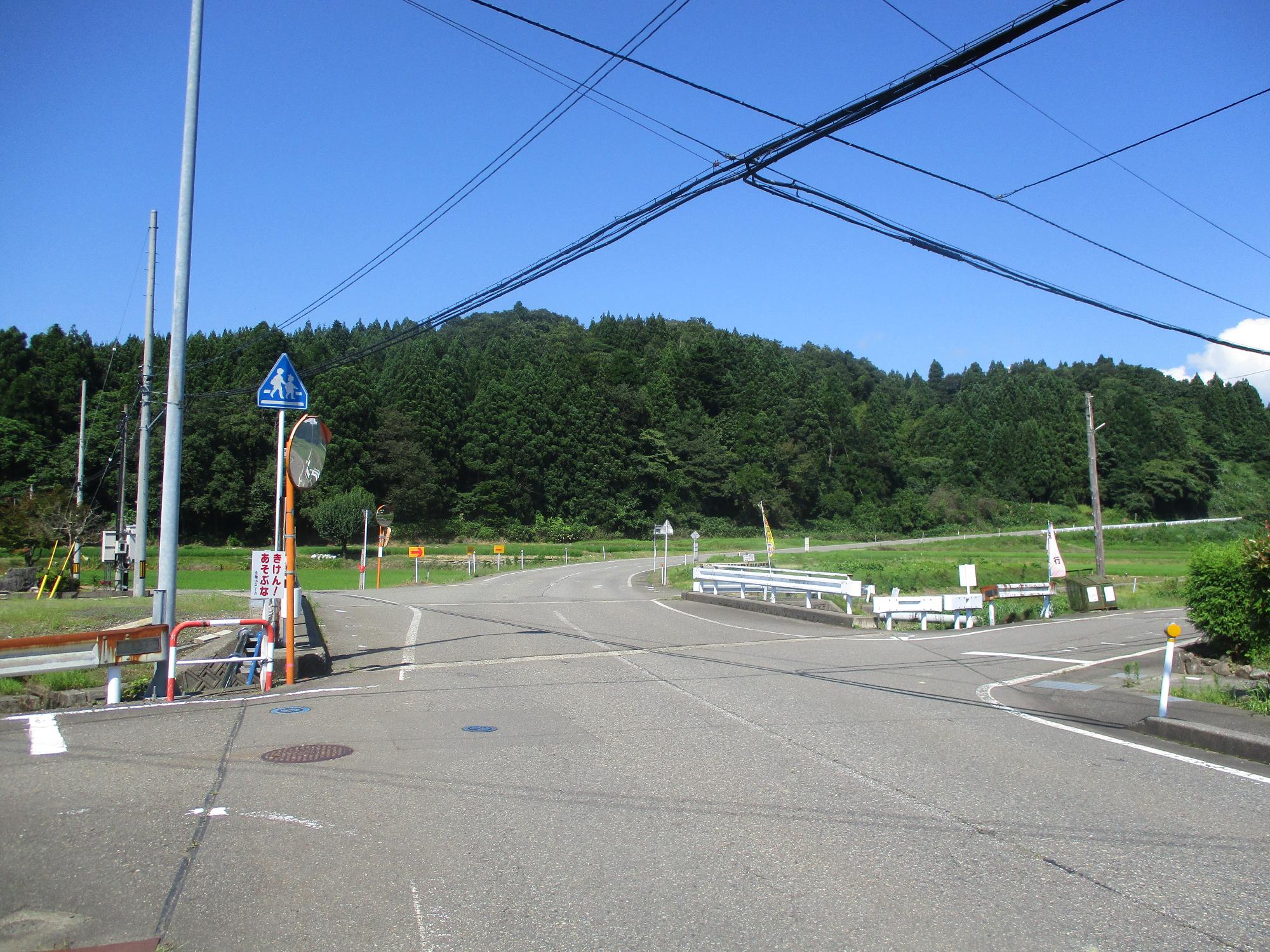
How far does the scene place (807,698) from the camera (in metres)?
10.2

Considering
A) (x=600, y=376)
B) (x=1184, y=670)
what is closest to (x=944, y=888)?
(x=1184, y=670)

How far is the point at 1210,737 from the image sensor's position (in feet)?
27.0

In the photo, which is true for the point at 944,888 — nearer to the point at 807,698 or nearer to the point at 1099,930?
the point at 1099,930

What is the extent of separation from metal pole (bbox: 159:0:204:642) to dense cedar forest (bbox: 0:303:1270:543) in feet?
212

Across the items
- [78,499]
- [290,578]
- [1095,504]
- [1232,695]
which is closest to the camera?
[1232,695]

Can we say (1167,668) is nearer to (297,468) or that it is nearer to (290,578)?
(290,578)

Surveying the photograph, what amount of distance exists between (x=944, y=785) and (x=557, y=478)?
3389 inches

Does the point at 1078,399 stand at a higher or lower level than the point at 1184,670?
higher

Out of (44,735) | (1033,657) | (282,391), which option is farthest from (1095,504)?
(44,735)

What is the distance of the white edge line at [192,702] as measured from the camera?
8.94 meters

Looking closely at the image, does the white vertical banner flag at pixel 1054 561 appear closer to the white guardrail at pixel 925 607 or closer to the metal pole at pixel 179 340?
the white guardrail at pixel 925 607

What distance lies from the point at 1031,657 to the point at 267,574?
12407 mm

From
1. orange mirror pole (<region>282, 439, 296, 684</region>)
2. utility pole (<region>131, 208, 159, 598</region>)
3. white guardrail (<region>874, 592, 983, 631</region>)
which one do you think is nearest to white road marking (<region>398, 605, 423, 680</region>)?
Answer: orange mirror pole (<region>282, 439, 296, 684</region>)

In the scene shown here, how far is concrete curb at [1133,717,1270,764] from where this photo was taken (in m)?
7.75
